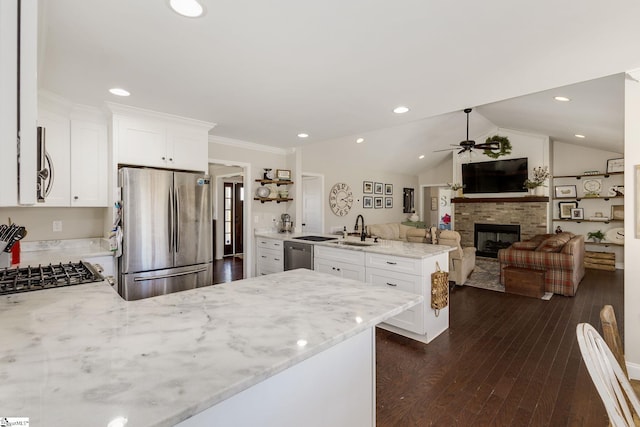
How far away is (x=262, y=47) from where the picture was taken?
1857mm

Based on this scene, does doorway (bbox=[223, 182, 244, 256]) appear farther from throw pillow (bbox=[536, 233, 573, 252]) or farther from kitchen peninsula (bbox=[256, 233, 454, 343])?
throw pillow (bbox=[536, 233, 573, 252])

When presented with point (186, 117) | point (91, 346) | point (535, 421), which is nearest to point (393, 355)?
point (535, 421)

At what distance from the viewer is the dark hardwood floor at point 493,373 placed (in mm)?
1938

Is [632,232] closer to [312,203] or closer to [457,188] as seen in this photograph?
[312,203]

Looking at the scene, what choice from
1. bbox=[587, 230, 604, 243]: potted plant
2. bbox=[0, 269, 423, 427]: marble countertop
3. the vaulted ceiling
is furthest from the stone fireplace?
bbox=[0, 269, 423, 427]: marble countertop

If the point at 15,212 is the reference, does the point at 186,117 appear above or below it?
above

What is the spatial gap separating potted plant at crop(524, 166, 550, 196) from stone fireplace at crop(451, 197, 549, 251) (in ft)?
0.59

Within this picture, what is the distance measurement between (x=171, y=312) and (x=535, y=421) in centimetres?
225

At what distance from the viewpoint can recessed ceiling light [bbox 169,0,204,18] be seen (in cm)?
144

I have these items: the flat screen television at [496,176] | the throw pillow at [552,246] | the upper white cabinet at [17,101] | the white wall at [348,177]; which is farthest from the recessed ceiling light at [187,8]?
the flat screen television at [496,176]

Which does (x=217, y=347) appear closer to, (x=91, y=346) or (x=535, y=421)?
(x=91, y=346)

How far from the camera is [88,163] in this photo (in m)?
3.03

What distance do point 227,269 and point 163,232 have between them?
354cm

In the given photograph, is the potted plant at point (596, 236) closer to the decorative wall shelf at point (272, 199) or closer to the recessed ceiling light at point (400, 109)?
the recessed ceiling light at point (400, 109)
